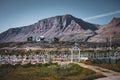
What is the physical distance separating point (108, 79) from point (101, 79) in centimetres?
45

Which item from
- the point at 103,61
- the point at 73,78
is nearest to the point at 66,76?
the point at 73,78

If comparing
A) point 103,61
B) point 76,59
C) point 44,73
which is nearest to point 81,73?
point 44,73

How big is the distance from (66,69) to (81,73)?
211cm

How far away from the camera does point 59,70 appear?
20094 mm

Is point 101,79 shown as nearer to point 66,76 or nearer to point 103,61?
point 66,76

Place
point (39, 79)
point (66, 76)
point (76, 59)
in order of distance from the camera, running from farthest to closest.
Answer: point (76, 59)
point (66, 76)
point (39, 79)

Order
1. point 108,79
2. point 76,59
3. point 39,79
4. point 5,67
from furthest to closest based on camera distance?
point 76,59, point 5,67, point 39,79, point 108,79

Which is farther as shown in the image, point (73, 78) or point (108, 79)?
point (73, 78)

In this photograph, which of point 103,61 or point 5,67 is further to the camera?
point 103,61

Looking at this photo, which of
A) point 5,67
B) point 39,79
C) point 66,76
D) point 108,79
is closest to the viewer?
point 108,79

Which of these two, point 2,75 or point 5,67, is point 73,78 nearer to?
point 2,75

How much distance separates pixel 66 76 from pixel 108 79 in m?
4.09

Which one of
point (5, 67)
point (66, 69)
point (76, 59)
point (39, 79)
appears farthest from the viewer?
point (76, 59)

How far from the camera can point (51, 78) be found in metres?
16.1
